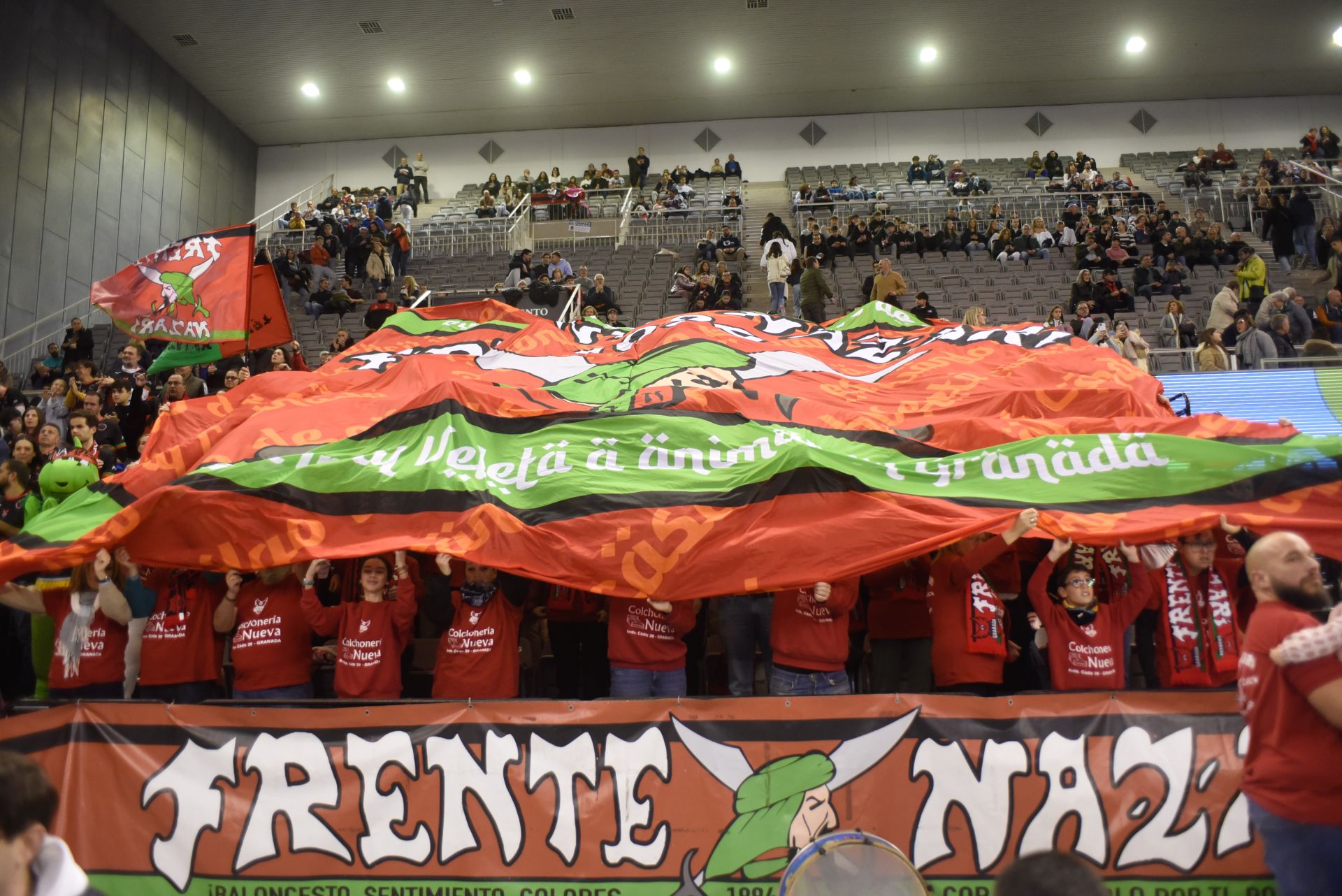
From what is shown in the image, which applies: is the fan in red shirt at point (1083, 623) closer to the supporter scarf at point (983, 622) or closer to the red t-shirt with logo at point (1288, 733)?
the supporter scarf at point (983, 622)

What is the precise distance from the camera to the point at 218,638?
691 cm

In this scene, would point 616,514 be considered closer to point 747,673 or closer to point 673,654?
point 673,654

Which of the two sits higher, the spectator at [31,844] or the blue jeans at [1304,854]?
the spectator at [31,844]

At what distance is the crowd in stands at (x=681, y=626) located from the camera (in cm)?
604

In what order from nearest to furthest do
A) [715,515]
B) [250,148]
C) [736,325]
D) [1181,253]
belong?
[715,515], [736,325], [1181,253], [250,148]

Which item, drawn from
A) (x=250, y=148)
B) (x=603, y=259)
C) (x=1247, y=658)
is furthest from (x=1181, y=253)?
(x=250, y=148)

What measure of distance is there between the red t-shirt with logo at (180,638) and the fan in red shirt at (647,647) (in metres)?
2.61

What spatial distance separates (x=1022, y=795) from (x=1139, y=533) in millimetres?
1502

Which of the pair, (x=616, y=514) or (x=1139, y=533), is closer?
(x=1139, y=533)

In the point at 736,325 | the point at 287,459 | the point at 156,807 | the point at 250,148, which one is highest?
the point at 250,148

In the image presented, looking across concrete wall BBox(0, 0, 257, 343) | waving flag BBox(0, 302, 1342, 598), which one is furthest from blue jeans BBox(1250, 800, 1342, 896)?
concrete wall BBox(0, 0, 257, 343)

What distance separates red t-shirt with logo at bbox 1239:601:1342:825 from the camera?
3.54 meters

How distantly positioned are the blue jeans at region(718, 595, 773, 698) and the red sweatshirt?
1081 mm

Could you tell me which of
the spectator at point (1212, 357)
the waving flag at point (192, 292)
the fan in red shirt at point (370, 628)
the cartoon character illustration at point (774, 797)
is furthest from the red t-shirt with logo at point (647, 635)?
the spectator at point (1212, 357)
